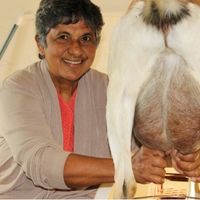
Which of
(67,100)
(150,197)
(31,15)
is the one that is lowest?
(150,197)

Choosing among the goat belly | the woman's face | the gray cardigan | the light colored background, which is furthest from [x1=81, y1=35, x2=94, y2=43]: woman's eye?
the light colored background

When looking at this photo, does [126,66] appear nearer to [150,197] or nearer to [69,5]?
[150,197]

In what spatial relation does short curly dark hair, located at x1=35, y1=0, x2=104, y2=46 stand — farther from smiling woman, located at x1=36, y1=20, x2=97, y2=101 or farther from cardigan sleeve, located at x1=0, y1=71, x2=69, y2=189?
cardigan sleeve, located at x1=0, y1=71, x2=69, y2=189

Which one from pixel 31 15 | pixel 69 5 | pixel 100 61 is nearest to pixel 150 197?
pixel 69 5

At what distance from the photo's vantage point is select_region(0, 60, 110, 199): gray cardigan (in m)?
1.23

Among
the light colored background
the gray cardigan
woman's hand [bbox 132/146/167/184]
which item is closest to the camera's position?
woman's hand [bbox 132/146/167/184]

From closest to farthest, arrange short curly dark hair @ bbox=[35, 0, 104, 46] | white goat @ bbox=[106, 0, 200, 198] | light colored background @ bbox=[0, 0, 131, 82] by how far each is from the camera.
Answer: white goat @ bbox=[106, 0, 200, 198], short curly dark hair @ bbox=[35, 0, 104, 46], light colored background @ bbox=[0, 0, 131, 82]

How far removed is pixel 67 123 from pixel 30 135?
27cm

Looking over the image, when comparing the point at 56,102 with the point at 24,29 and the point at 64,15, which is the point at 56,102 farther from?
the point at 24,29

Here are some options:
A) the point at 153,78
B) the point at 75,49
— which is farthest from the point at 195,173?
the point at 75,49

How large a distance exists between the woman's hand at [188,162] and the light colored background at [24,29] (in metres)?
1.12

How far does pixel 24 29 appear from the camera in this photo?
2.35 metres

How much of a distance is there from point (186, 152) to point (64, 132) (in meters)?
0.49

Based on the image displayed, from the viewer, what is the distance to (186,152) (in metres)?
1.15
